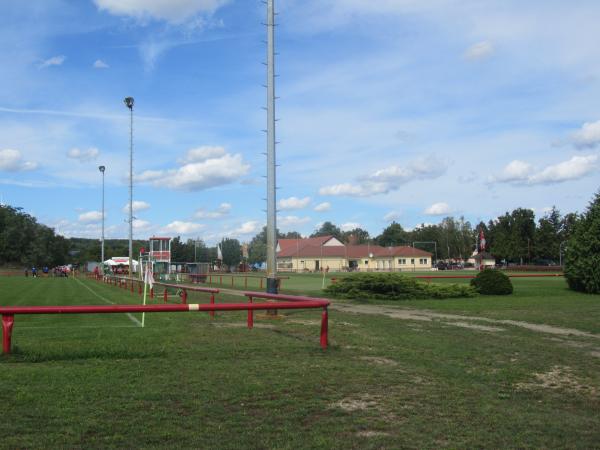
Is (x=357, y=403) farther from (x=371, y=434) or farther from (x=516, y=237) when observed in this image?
(x=516, y=237)

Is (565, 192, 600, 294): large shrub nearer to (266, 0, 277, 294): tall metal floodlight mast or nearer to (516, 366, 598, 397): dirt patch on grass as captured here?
(266, 0, 277, 294): tall metal floodlight mast

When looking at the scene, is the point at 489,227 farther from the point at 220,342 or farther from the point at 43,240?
the point at 220,342

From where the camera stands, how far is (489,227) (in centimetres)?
14125

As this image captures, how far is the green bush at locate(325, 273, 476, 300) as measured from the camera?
25734mm

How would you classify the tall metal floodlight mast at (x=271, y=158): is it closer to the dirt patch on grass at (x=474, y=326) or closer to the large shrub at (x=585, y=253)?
the dirt patch on grass at (x=474, y=326)

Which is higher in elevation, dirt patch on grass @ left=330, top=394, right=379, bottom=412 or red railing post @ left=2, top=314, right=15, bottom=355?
red railing post @ left=2, top=314, right=15, bottom=355

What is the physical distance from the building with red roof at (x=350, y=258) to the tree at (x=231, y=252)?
1752 cm

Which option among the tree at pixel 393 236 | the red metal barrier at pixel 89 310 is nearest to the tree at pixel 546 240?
the tree at pixel 393 236

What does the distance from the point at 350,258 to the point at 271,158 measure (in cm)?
11844

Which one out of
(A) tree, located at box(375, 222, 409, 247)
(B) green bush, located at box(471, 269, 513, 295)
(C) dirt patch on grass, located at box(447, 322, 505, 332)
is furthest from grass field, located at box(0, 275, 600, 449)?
(A) tree, located at box(375, 222, 409, 247)

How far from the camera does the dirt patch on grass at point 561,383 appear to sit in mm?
7606

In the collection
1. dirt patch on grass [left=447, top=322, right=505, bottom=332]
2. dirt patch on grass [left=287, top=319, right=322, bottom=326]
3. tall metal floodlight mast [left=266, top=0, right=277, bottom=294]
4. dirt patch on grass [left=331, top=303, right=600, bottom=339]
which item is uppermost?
tall metal floodlight mast [left=266, top=0, right=277, bottom=294]

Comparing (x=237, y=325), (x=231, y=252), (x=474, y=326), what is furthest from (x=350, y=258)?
(x=237, y=325)

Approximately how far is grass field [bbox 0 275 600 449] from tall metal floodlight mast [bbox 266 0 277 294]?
459cm
